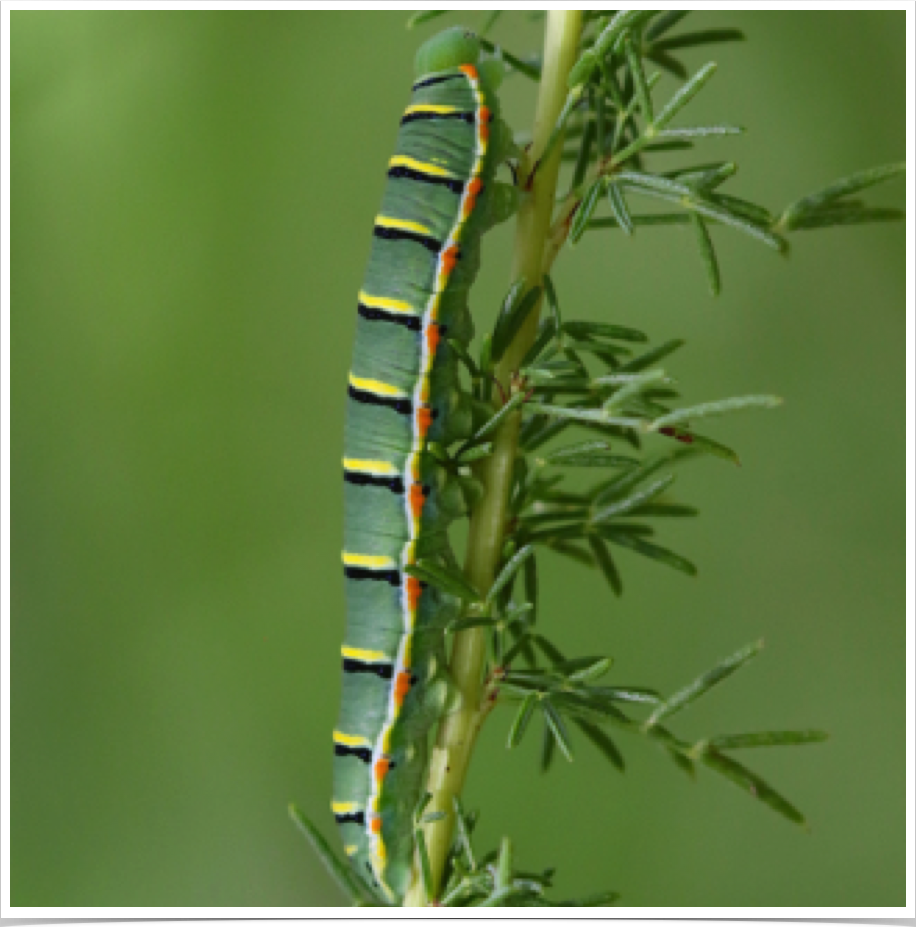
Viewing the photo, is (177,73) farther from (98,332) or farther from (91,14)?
(98,332)

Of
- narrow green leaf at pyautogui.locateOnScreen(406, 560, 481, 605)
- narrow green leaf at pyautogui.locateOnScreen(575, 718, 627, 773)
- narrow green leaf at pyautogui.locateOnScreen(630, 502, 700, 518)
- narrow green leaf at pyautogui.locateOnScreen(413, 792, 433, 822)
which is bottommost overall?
narrow green leaf at pyautogui.locateOnScreen(413, 792, 433, 822)

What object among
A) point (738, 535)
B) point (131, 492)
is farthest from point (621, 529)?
point (131, 492)

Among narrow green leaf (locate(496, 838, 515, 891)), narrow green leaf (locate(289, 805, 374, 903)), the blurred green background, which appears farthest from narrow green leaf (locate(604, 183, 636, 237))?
the blurred green background

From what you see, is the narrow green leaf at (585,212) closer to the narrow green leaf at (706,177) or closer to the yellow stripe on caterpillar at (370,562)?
the narrow green leaf at (706,177)

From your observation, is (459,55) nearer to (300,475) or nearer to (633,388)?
(633,388)

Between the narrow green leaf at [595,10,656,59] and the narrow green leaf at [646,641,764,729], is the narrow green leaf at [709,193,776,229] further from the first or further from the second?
the narrow green leaf at [646,641,764,729]

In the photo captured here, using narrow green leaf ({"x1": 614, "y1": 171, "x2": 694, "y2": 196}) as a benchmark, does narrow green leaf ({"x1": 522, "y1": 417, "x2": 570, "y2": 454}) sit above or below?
below
